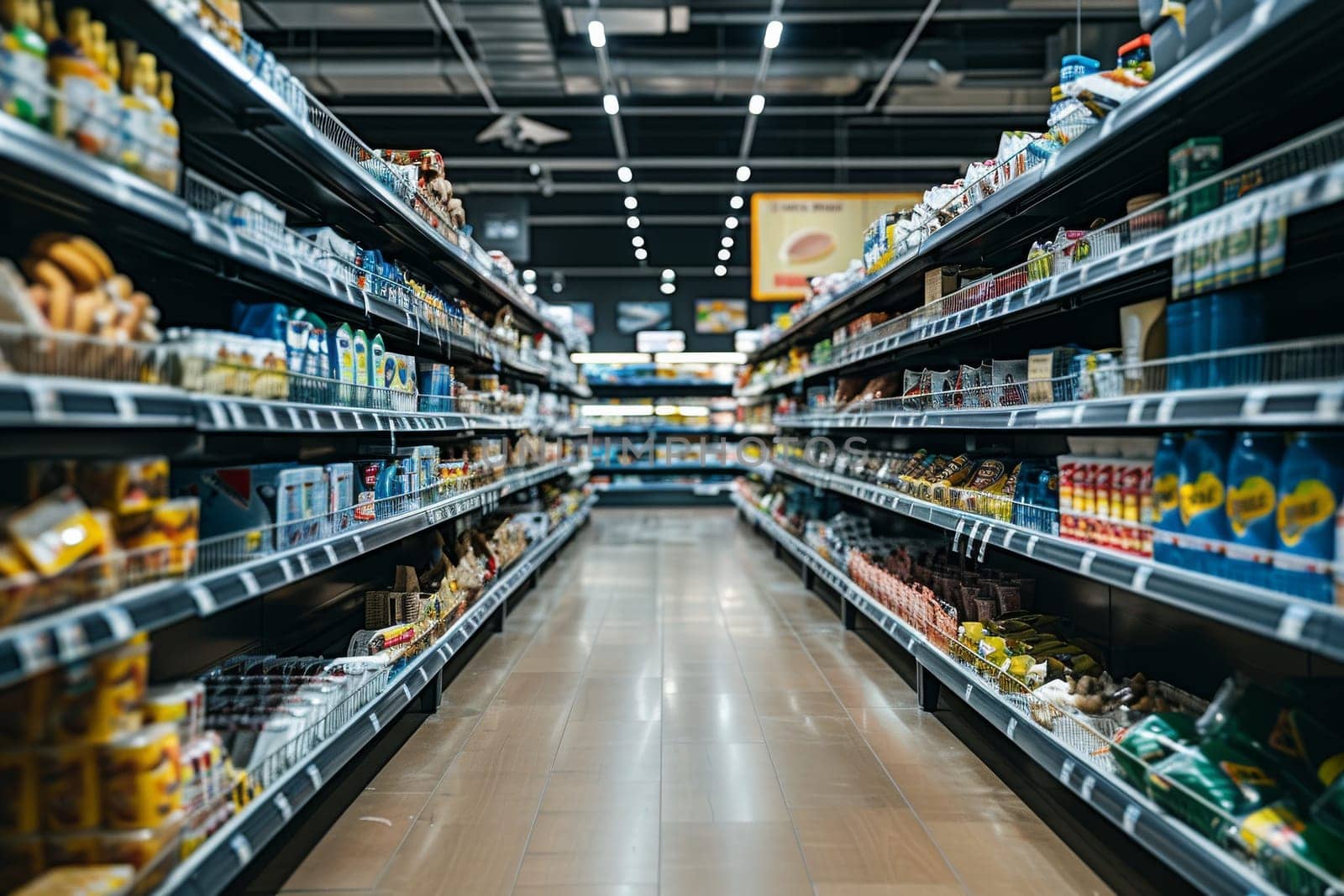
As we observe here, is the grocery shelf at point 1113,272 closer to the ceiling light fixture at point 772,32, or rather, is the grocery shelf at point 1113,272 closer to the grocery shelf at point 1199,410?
the grocery shelf at point 1199,410

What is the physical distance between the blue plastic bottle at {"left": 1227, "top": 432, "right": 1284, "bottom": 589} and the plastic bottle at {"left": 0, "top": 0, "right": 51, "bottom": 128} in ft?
7.98

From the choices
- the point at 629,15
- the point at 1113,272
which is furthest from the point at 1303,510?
the point at 629,15

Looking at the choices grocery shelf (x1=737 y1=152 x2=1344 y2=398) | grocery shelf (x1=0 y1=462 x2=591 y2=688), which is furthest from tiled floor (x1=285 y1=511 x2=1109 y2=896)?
grocery shelf (x1=737 y1=152 x2=1344 y2=398)

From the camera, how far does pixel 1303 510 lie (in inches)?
63.4

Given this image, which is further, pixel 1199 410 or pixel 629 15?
pixel 629 15

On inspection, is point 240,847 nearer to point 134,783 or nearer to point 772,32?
point 134,783

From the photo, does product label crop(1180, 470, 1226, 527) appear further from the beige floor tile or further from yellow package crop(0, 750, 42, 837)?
yellow package crop(0, 750, 42, 837)

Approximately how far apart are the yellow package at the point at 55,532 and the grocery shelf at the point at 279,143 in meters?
1.03

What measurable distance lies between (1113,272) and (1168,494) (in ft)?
2.01

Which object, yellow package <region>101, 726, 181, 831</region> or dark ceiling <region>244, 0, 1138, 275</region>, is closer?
yellow package <region>101, 726, 181, 831</region>

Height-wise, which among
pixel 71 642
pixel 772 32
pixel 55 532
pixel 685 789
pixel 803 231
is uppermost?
pixel 772 32

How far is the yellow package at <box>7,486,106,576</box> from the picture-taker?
54.8 inches

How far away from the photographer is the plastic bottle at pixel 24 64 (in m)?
1.37

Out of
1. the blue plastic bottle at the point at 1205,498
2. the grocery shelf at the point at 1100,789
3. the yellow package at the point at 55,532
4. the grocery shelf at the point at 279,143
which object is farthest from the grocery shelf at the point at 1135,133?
the yellow package at the point at 55,532
